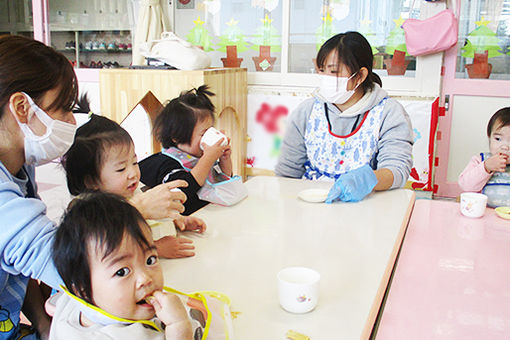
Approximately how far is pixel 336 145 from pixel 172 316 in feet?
4.43

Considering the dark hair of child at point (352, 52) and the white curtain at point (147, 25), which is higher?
the white curtain at point (147, 25)

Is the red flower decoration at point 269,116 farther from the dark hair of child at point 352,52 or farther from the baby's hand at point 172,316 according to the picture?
the baby's hand at point 172,316

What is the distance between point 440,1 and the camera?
317 centimetres

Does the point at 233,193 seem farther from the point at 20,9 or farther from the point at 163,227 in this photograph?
the point at 20,9

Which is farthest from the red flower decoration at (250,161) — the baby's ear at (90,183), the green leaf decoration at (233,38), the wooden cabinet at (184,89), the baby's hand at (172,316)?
the baby's hand at (172,316)

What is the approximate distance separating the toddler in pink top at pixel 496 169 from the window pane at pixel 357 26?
1.43 m

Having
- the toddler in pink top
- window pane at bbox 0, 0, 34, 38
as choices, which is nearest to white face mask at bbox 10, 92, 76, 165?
the toddler in pink top

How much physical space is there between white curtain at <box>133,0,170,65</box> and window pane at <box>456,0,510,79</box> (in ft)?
7.10

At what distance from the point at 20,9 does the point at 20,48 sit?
4.31 meters

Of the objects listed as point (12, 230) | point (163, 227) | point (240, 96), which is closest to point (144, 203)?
Answer: point (163, 227)

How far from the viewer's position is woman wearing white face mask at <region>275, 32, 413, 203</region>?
1.88m

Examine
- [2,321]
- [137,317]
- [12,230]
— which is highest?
[12,230]

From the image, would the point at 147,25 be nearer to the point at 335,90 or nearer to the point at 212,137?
the point at 335,90

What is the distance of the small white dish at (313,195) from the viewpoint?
4.99ft
